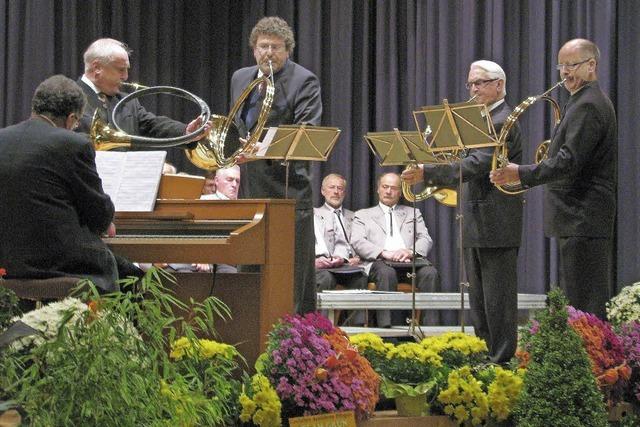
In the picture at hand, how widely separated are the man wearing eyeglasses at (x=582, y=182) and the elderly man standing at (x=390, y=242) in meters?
3.17

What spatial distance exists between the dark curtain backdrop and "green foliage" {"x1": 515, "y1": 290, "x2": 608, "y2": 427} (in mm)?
3677

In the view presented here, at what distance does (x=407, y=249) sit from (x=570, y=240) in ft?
11.3

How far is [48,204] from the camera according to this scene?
4219mm

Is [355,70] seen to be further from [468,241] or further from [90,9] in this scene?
[468,241]

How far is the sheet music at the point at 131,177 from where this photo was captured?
4809mm

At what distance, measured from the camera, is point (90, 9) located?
346 inches

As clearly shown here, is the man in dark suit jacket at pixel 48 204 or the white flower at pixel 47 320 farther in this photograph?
the man in dark suit jacket at pixel 48 204

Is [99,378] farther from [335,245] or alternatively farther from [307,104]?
[335,245]

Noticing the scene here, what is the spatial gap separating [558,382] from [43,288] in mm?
1975

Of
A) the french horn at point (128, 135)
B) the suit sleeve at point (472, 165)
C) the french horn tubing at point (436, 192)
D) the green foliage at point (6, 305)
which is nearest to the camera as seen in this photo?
the green foliage at point (6, 305)

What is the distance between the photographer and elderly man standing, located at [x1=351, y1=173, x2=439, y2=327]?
8508mm

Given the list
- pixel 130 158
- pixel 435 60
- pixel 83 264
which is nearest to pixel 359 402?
pixel 83 264

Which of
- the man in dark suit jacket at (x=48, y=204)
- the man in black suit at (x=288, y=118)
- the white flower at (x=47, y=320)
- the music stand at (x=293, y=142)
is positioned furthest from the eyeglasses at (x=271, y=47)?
the white flower at (x=47, y=320)

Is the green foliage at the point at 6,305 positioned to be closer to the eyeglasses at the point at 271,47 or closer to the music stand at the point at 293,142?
the music stand at the point at 293,142
